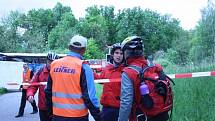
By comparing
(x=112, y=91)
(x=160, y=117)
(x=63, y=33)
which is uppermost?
(x=63, y=33)

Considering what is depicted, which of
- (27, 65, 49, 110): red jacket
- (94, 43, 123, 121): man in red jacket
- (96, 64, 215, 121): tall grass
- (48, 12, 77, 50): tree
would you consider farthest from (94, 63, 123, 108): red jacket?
(48, 12, 77, 50): tree

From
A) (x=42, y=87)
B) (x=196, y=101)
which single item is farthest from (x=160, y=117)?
(x=196, y=101)

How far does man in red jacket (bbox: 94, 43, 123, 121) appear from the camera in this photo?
6.86m

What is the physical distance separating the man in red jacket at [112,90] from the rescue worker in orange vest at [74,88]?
113 centimetres

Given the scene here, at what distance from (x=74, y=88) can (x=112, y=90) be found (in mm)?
1315

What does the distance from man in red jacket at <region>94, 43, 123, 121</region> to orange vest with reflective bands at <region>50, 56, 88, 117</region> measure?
1.15 m

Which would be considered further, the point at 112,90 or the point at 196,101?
the point at 196,101

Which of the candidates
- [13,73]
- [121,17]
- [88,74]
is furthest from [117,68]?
[121,17]

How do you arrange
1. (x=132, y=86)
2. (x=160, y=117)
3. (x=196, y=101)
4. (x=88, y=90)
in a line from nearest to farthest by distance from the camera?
(x=132, y=86)
(x=160, y=117)
(x=88, y=90)
(x=196, y=101)

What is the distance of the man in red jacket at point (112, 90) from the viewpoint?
686 cm

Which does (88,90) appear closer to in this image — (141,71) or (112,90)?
(141,71)

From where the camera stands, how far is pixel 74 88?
564 cm

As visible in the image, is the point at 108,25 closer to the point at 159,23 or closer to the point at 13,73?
the point at 159,23

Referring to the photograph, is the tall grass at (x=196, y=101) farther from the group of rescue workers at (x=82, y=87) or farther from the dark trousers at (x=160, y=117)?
the group of rescue workers at (x=82, y=87)
